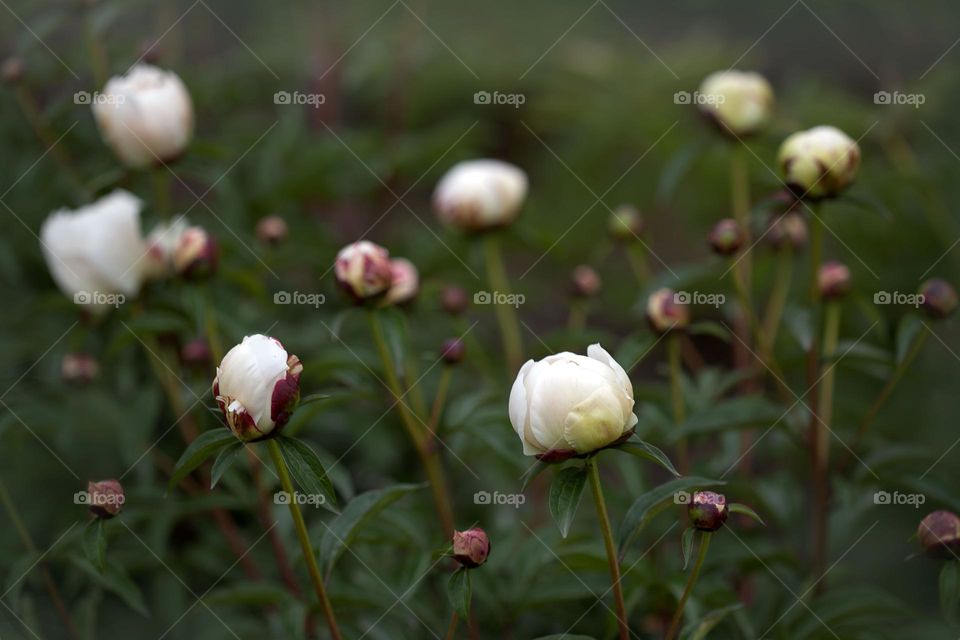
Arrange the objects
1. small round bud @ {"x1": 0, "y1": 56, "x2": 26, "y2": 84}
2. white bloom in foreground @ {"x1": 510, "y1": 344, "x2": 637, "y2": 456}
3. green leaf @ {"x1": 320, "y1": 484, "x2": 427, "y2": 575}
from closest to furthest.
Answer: white bloom in foreground @ {"x1": 510, "y1": 344, "x2": 637, "y2": 456}
green leaf @ {"x1": 320, "y1": 484, "x2": 427, "y2": 575}
small round bud @ {"x1": 0, "y1": 56, "x2": 26, "y2": 84}

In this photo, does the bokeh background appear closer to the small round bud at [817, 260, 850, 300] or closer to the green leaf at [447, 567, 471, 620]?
the small round bud at [817, 260, 850, 300]

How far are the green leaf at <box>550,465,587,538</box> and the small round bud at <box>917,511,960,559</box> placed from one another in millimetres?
353

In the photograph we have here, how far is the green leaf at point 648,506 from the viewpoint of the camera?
93cm

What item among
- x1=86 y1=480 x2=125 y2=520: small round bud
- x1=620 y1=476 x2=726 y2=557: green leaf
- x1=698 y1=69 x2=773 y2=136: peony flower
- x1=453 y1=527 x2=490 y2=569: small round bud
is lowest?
A: x1=453 y1=527 x2=490 y2=569: small round bud

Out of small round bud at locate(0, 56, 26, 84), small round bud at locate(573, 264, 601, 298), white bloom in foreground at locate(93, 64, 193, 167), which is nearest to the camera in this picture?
white bloom in foreground at locate(93, 64, 193, 167)

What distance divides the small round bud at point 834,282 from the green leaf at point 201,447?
2.52ft

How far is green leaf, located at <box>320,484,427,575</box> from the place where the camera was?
1.04m

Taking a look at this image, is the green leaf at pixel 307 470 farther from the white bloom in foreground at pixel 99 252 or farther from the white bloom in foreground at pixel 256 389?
the white bloom in foreground at pixel 99 252

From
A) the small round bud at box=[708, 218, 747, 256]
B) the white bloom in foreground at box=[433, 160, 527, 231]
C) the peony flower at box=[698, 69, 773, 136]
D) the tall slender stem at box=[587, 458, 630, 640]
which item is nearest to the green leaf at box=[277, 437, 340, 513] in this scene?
the tall slender stem at box=[587, 458, 630, 640]

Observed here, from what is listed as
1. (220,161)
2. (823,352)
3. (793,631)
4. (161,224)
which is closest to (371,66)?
(220,161)

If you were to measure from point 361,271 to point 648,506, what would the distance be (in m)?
0.42

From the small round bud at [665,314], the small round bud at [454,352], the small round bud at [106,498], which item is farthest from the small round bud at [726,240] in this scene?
the small round bud at [106,498]

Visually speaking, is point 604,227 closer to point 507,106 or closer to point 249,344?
point 507,106

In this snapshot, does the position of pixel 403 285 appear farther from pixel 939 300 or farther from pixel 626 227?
pixel 939 300
